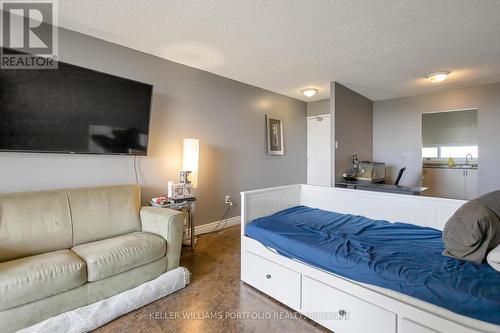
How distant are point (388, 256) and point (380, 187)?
221 centimetres

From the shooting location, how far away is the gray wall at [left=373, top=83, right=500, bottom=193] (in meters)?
4.00

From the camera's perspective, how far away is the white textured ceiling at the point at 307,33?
2002 millimetres

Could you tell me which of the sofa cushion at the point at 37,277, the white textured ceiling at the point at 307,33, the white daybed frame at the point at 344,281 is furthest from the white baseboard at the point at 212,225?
the white textured ceiling at the point at 307,33

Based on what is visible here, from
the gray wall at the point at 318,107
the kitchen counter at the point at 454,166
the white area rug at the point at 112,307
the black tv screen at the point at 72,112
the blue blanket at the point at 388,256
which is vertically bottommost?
the white area rug at the point at 112,307

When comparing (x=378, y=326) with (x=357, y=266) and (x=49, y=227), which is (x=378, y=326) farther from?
(x=49, y=227)

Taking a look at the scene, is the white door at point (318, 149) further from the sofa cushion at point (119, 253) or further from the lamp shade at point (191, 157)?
the sofa cushion at point (119, 253)

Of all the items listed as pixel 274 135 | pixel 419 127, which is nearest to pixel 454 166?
pixel 419 127

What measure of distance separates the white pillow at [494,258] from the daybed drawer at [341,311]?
1.93 ft

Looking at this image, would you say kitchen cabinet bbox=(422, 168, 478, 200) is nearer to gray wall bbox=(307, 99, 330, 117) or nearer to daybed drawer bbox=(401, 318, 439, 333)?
gray wall bbox=(307, 99, 330, 117)

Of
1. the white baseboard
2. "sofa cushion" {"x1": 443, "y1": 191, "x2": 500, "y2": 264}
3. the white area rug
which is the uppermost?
"sofa cushion" {"x1": 443, "y1": 191, "x2": 500, "y2": 264}

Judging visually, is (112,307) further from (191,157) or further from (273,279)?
(191,157)

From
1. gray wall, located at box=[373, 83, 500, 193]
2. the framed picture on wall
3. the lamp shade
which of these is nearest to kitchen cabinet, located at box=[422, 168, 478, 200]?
gray wall, located at box=[373, 83, 500, 193]

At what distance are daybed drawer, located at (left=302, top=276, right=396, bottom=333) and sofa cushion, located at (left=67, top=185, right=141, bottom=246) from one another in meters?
1.74

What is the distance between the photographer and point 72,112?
2219 millimetres
